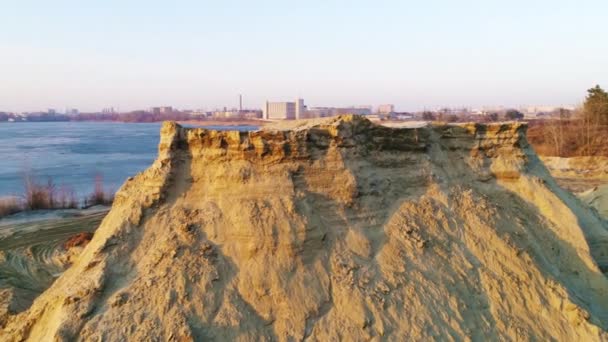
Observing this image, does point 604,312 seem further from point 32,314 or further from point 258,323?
point 32,314

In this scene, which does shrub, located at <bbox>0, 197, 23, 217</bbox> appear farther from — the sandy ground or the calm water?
the calm water

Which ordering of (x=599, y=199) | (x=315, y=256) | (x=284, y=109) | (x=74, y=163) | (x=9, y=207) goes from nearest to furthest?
1. (x=315, y=256)
2. (x=599, y=199)
3. (x=9, y=207)
4. (x=74, y=163)
5. (x=284, y=109)

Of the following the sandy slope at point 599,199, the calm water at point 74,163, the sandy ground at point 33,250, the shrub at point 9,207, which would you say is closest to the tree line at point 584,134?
the sandy slope at point 599,199

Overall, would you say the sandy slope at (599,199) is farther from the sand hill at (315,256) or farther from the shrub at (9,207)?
the shrub at (9,207)

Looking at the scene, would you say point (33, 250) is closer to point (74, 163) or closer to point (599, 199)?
point (599, 199)

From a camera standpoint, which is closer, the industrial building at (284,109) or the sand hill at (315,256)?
the sand hill at (315,256)

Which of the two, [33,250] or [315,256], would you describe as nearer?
[315,256]

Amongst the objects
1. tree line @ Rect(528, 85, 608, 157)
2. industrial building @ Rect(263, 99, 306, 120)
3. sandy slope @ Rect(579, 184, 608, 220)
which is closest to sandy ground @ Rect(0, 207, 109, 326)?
sandy slope @ Rect(579, 184, 608, 220)

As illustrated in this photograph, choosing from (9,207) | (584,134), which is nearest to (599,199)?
(9,207)
